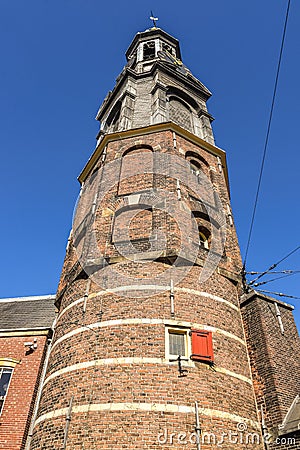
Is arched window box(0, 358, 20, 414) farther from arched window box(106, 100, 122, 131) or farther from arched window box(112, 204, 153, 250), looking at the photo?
arched window box(106, 100, 122, 131)

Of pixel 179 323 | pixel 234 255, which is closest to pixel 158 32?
pixel 234 255

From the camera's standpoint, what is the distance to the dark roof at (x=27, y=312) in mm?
17328

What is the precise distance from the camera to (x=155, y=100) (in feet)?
61.8

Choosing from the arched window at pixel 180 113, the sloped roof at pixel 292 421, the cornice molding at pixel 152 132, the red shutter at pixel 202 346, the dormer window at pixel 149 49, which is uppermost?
the dormer window at pixel 149 49

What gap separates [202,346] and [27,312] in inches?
480

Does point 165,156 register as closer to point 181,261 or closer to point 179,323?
point 181,261

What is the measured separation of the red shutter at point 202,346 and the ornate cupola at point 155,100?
1070cm

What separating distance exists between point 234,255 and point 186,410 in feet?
21.1

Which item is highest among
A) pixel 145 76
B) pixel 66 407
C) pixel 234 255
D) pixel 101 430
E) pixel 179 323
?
pixel 145 76

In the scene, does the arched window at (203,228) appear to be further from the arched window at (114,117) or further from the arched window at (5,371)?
the arched window at (114,117)

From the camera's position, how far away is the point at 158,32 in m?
28.7

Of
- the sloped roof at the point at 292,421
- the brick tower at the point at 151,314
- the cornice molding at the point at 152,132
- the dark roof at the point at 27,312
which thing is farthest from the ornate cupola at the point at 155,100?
the sloped roof at the point at 292,421

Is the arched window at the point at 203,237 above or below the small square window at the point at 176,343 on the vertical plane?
above

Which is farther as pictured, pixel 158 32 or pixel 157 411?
pixel 158 32
